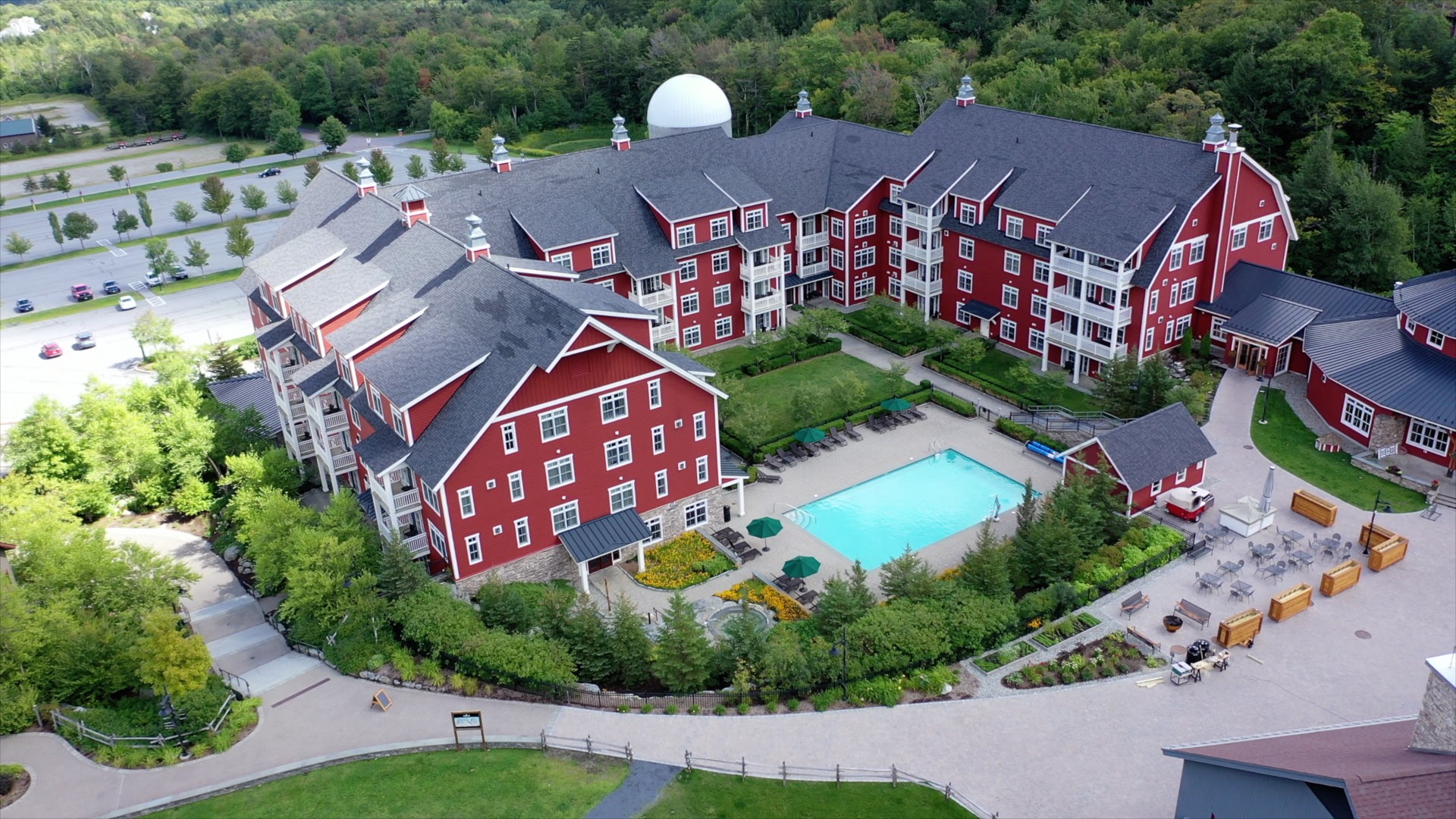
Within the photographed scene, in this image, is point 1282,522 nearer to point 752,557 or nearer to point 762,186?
point 752,557

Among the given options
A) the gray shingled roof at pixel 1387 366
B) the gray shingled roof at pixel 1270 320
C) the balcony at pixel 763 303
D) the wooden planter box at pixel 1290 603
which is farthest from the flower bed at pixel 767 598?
the gray shingled roof at pixel 1270 320

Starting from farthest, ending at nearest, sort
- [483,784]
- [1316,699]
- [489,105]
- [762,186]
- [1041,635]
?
1. [489,105]
2. [762,186]
3. [1041,635]
4. [1316,699]
5. [483,784]

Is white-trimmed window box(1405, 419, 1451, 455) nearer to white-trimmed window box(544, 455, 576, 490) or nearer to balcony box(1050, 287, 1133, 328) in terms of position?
balcony box(1050, 287, 1133, 328)

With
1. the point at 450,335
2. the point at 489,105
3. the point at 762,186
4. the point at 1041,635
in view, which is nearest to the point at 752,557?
the point at 1041,635

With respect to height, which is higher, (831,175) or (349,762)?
(831,175)

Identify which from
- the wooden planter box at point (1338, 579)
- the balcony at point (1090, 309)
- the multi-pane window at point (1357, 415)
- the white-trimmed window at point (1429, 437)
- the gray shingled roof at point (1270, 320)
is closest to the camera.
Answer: the wooden planter box at point (1338, 579)

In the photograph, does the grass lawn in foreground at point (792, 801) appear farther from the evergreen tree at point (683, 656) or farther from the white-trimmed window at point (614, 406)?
the white-trimmed window at point (614, 406)
